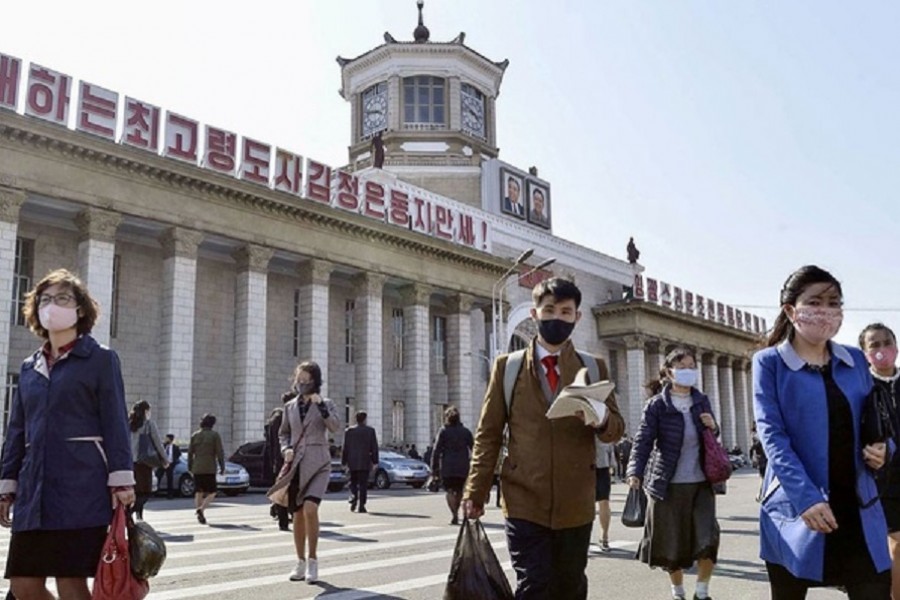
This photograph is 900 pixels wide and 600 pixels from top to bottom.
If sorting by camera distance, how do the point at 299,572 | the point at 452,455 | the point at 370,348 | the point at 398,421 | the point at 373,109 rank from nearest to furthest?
the point at 299,572
the point at 452,455
the point at 370,348
the point at 398,421
the point at 373,109

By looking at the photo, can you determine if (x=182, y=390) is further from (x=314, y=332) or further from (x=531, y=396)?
(x=531, y=396)

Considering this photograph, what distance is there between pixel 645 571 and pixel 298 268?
27.0 m

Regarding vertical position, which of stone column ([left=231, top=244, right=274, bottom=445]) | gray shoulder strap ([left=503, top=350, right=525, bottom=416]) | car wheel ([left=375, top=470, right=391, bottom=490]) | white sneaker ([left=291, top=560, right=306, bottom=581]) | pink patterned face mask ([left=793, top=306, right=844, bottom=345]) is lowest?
car wheel ([left=375, top=470, right=391, bottom=490])

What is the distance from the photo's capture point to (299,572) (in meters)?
8.12

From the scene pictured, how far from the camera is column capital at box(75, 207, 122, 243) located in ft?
85.4

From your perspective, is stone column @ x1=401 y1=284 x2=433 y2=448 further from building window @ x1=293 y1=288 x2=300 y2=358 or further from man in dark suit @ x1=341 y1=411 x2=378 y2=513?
man in dark suit @ x1=341 y1=411 x2=378 y2=513

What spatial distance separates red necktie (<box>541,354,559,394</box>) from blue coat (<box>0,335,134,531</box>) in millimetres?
2132

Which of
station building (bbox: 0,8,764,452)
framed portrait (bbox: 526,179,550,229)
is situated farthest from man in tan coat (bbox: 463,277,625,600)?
framed portrait (bbox: 526,179,550,229)

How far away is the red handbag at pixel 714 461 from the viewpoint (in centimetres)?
668

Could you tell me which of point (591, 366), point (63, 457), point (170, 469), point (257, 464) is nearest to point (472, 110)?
point (257, 464)

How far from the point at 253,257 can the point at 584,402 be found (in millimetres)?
27944

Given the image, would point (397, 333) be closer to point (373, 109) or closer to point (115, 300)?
point (115, 300)

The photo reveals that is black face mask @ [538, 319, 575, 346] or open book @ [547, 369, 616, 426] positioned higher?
black face mask @ [538, 319, 575, 346]

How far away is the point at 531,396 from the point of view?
4.46 meters
